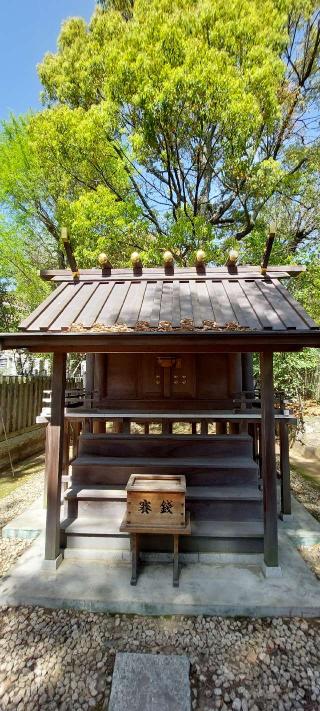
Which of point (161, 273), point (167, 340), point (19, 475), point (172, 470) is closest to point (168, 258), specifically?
point (161, 273)

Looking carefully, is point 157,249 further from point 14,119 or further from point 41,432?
point 14,119

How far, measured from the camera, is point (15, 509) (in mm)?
5836

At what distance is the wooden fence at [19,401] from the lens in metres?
8.34

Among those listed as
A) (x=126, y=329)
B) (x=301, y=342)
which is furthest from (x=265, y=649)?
(x=126, y=329)

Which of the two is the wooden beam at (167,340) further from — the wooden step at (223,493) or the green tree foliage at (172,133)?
the green tree foliage at (172,133)

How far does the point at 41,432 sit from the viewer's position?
990 cm

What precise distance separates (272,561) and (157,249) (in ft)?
27.7

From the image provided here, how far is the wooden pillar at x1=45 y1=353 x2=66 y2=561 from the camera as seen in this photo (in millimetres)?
3801

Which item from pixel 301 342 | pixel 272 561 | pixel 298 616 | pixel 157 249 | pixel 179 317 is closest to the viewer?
pixel 298 616

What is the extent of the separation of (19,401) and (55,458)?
5934 millimetres

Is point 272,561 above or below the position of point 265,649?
above

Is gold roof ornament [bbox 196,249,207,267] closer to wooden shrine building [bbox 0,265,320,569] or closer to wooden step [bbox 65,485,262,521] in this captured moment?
wooden shrine building [bbox 0,265,320,569]

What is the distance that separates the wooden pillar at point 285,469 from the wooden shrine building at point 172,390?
0.02 metres

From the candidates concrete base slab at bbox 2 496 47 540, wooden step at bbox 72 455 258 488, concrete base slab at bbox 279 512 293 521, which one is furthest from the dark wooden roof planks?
concrete base slab at bbox 279 512 293 521
